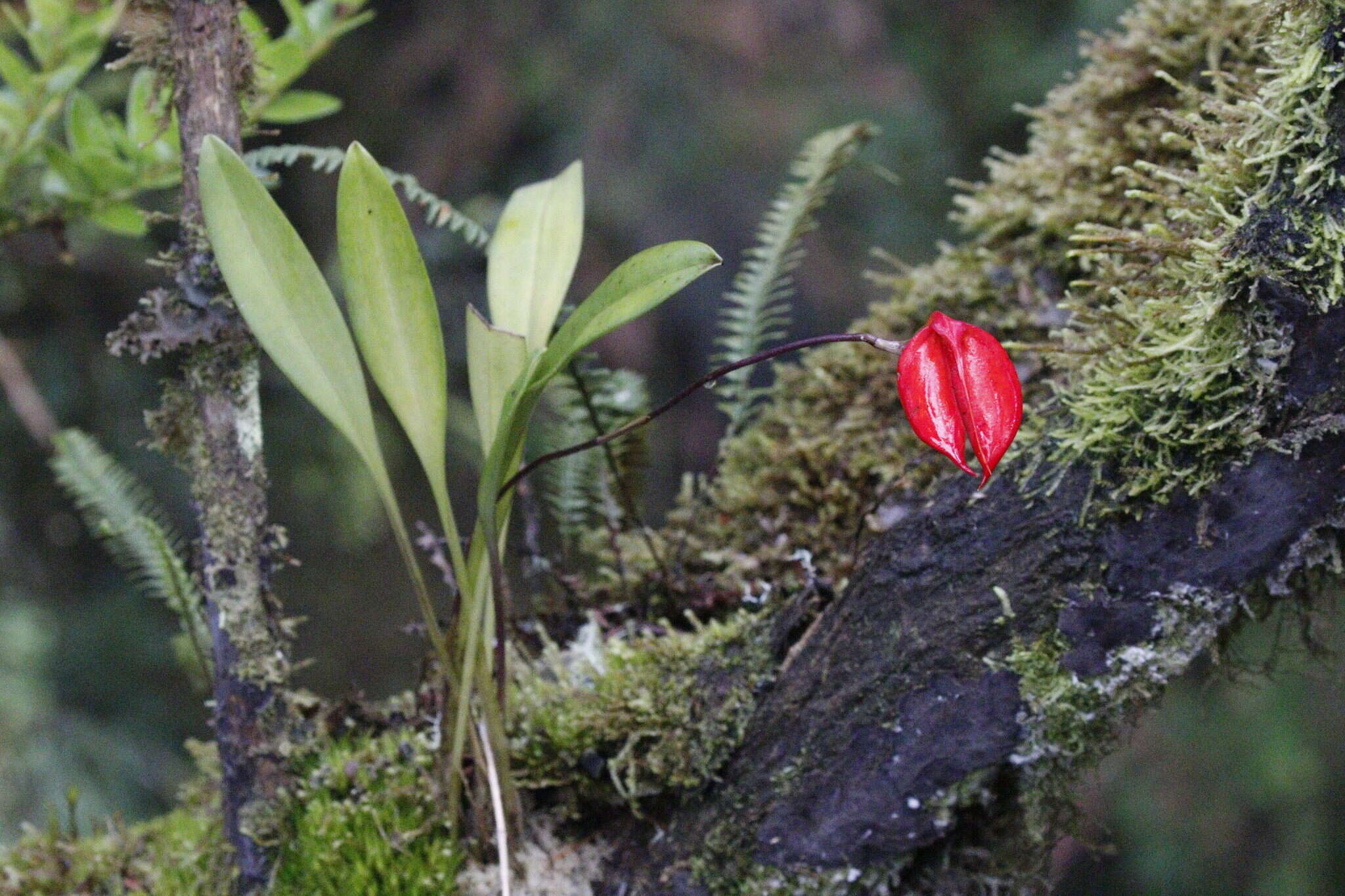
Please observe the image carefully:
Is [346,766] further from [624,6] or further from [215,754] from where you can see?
[624,6]

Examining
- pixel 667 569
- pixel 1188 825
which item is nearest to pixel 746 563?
pixel 667 569

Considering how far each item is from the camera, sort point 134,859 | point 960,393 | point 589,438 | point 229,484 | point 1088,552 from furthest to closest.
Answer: point 589,438 → point 134,859 → point 229,484 → point 1088,552 → point 960,393

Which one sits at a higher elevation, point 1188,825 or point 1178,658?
point 1178,658

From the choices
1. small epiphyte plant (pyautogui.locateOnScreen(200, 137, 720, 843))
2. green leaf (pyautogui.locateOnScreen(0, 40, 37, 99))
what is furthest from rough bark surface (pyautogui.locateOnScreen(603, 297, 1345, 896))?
green leaf (pyautogui.locateOnScreen(0, 40, 37, 99))

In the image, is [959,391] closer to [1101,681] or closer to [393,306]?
[1101,681]

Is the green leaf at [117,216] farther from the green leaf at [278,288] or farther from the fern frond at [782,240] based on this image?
the fern frond at [782,240]

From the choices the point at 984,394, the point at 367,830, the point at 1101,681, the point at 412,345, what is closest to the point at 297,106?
the point at 412,345
